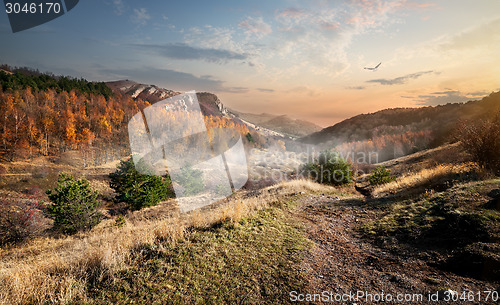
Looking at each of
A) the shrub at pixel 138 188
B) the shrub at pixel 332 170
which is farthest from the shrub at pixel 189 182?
the shrub at pixel 332 170

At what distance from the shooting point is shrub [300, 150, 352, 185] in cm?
2420

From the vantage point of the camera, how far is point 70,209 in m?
15.0

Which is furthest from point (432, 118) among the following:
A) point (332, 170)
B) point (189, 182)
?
point (189, 182)

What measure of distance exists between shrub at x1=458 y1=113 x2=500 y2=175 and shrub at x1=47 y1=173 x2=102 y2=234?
2592 centimetres

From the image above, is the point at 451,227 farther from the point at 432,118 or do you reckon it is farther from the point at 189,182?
the point at 432,118

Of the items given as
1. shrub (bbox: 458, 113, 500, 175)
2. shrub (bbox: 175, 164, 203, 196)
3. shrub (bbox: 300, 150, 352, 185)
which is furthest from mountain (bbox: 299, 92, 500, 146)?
shrub (bbox: 175, 164, 203, 196)

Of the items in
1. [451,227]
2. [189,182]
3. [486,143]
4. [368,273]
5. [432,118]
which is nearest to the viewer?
[368,273]

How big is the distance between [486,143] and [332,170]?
1383 centimetres

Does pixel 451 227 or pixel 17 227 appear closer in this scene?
pixel 451 227

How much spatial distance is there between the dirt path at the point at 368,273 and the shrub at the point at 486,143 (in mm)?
10083

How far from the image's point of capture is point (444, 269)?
4914 mm

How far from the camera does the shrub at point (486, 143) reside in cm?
1117

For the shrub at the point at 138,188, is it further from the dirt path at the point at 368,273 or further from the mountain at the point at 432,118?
the mountain at the point at 432,118

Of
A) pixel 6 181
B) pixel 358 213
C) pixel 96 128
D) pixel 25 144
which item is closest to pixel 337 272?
pixel 358 213
